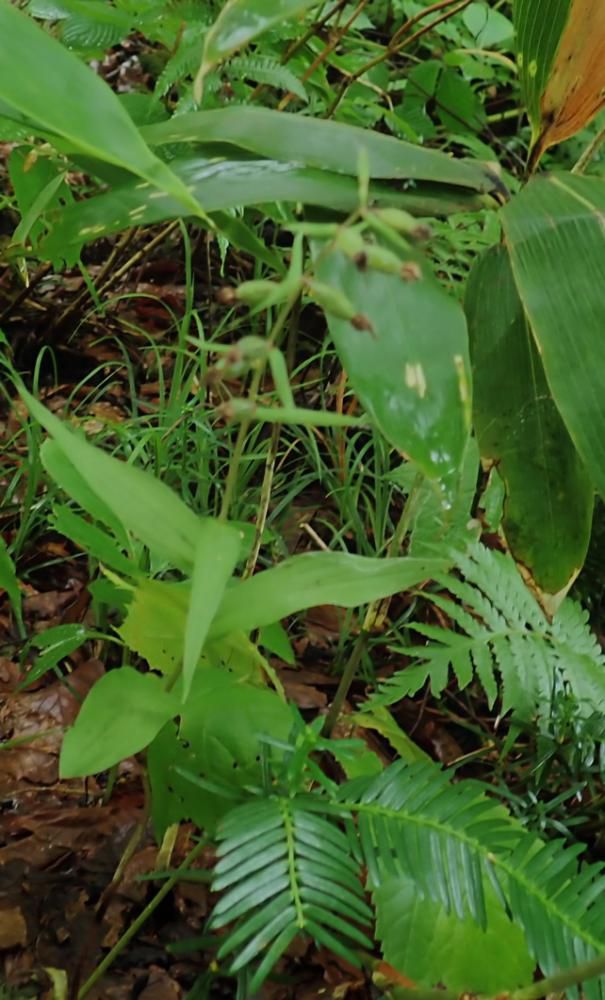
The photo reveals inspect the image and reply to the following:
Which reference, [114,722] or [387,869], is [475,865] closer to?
[387,869]

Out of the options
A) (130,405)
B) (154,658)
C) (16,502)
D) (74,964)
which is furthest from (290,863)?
(130,405)

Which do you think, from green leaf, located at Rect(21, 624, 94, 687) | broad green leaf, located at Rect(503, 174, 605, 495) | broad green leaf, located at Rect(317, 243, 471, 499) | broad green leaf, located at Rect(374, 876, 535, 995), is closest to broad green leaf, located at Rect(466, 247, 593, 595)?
broad green leaf, located at Rect(503, 174, 605, 495)

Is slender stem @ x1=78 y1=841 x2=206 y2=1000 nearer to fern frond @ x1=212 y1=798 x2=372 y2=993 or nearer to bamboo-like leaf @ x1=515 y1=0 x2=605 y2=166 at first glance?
fern frond @ x1=212 y1=798 x2=372 y2=993

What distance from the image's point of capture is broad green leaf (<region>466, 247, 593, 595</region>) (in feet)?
2.33

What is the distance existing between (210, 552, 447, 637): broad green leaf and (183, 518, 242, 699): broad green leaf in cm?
6

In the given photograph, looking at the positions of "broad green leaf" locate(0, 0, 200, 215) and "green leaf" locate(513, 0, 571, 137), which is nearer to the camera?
"broad green leaf" locate(0, 0, 200, 215)

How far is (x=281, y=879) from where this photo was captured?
20.6 inches

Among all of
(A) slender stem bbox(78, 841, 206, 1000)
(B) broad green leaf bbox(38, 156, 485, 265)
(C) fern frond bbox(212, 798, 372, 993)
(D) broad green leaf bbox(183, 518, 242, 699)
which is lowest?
(A) slender stem bbox(78, 841, 206, 1000)

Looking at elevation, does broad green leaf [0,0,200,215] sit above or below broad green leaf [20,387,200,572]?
above

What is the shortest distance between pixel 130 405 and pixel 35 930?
35.9 inches

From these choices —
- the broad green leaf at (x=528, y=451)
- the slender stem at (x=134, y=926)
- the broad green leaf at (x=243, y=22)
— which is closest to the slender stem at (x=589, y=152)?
the broad green leaf at (x=528, y=451)

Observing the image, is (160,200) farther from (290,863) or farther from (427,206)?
(290,863)

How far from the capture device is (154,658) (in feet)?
2.06

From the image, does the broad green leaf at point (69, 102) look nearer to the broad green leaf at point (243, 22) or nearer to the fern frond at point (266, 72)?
the broad green leaf at point (243, 22)
